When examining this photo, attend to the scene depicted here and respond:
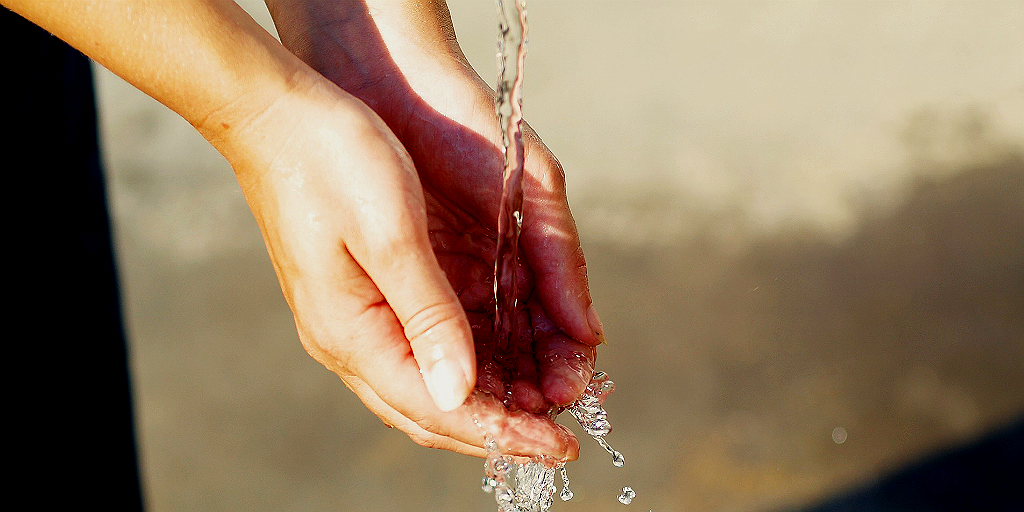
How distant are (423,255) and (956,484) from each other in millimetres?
1469

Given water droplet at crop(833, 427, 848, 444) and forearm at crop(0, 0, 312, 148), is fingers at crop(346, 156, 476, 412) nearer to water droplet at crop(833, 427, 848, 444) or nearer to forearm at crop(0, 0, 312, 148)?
forearm at crop(0, 0, 312, 148)

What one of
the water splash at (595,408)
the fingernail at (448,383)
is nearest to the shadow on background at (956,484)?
the water splash at (595,408)

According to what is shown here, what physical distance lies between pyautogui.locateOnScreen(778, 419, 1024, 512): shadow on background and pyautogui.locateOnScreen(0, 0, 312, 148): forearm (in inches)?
56.7

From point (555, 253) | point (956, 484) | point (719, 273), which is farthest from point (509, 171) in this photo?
point (956, 484)

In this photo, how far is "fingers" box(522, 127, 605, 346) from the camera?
118 centimetres

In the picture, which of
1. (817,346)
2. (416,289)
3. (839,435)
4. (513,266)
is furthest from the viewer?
(817,346)

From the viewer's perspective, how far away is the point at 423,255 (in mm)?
934

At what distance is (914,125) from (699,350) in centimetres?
109

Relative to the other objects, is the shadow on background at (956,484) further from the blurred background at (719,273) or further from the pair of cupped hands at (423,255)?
the pair of cupped hands at (423,255)


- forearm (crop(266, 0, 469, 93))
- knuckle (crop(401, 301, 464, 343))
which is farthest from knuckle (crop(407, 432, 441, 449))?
forearm (crop(266, 0, 469, 93))

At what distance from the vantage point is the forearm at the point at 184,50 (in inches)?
37.0

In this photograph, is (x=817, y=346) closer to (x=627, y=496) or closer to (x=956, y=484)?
(x=956, y=484)

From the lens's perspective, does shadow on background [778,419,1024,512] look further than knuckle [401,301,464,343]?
Yes

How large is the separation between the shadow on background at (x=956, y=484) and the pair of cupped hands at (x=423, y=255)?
0.96m
